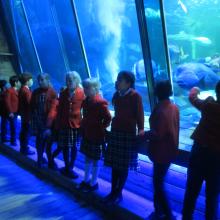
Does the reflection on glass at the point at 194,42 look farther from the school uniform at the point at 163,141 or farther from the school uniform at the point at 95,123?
the school uniform at the point at 163,141

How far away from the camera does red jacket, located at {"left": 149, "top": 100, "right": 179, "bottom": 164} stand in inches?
87.0

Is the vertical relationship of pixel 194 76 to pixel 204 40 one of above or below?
below

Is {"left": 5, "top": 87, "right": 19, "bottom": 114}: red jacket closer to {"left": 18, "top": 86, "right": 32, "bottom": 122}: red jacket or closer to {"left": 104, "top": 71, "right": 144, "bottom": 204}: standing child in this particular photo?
{"left": 18, "top": 86, "right": 32, "bottom": 122}: red jacket

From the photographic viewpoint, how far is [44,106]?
11.6ft

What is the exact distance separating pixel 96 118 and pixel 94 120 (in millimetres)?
29

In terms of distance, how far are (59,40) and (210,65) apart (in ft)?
11.0

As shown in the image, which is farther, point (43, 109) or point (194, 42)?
point (194, 42)

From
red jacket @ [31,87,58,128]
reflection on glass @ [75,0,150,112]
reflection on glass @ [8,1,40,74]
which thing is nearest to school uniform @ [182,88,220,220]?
red jacket @ [31,87,58,128]

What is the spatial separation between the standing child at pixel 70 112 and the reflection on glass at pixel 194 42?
147 cm

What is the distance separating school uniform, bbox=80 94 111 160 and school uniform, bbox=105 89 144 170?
5.9 inches

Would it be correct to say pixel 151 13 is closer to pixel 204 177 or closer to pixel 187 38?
pixel 187 38

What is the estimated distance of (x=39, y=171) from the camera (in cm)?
384

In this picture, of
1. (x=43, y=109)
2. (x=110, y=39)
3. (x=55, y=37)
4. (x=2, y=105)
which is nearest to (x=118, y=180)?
(x=43, y=109)

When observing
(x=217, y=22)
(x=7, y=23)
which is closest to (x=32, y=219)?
(x=217, y=22)
